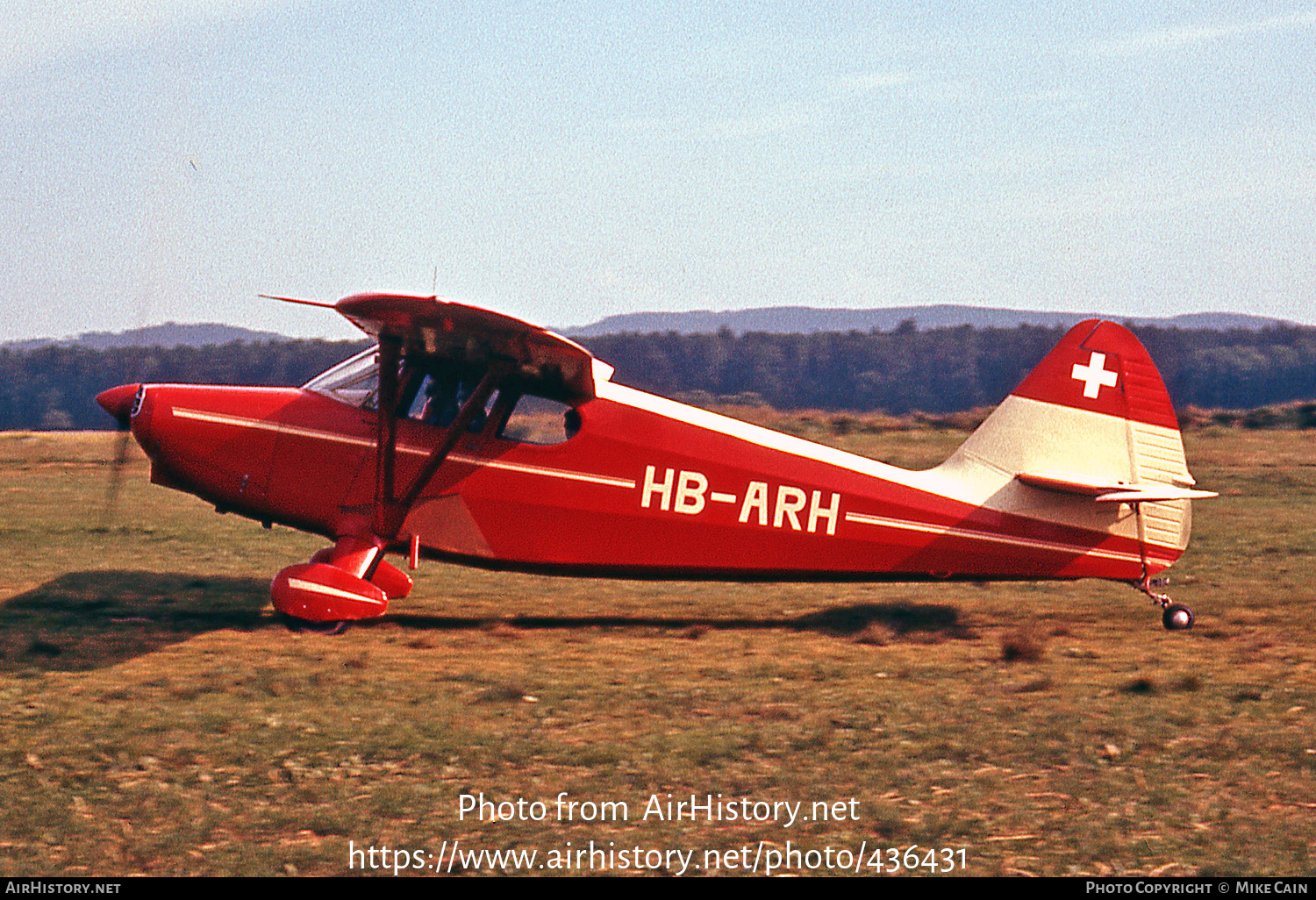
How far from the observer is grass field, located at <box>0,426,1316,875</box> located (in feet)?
15.4

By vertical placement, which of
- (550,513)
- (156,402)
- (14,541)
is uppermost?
(156,402)

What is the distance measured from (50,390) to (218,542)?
138 ft

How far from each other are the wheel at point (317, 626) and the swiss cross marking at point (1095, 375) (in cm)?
642

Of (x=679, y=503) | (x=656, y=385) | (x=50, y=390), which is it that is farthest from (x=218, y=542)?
(x=50, y=390)

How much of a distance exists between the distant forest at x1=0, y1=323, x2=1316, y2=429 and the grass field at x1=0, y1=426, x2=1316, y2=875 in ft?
106

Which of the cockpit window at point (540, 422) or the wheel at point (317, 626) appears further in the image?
the cockpit window at point (540, 422)

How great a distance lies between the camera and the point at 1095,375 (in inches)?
374

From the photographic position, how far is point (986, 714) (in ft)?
21.4

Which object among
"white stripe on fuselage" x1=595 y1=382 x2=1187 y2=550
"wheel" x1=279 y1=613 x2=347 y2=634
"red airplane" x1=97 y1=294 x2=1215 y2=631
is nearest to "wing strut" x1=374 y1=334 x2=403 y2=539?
"red airplane" x1=97 y1=294 x2=1215 y2=631

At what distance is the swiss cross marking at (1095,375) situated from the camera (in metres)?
9.47

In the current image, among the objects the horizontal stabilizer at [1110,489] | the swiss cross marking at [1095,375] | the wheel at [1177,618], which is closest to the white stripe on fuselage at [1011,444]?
the horizontal stabilizer at [1110,489]

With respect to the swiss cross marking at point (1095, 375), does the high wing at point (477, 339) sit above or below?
below

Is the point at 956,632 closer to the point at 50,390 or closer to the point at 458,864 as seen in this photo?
the point at 458,864

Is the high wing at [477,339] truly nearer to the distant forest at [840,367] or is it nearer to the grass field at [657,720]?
the grass field at [657,720]
